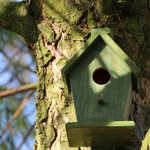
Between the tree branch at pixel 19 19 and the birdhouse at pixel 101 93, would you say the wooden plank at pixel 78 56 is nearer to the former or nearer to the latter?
the birdhouse at pixel 101 93

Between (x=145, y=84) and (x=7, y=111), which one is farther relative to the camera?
(x=7, y=111)

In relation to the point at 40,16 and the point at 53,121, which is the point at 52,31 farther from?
the point at 53,121

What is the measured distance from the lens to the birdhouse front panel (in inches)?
61.6

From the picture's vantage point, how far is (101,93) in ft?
5.27

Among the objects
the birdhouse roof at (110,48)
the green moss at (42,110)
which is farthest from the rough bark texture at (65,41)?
the birdhouse roof at (110,48)

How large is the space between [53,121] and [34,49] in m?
0.50

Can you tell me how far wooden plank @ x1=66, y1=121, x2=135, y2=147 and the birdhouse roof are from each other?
266mm

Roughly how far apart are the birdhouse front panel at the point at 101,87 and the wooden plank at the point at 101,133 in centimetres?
7

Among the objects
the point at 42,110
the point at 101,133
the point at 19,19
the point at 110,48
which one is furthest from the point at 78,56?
the point at 19,19

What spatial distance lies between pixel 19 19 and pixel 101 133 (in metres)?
1.06

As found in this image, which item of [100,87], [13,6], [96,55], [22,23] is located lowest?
[100,87]

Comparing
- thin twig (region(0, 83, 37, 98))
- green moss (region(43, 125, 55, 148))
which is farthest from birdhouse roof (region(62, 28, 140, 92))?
thin twig (region(0, 83, 37, 98))

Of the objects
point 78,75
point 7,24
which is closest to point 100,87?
point 78,75

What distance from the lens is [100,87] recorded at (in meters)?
1.62
